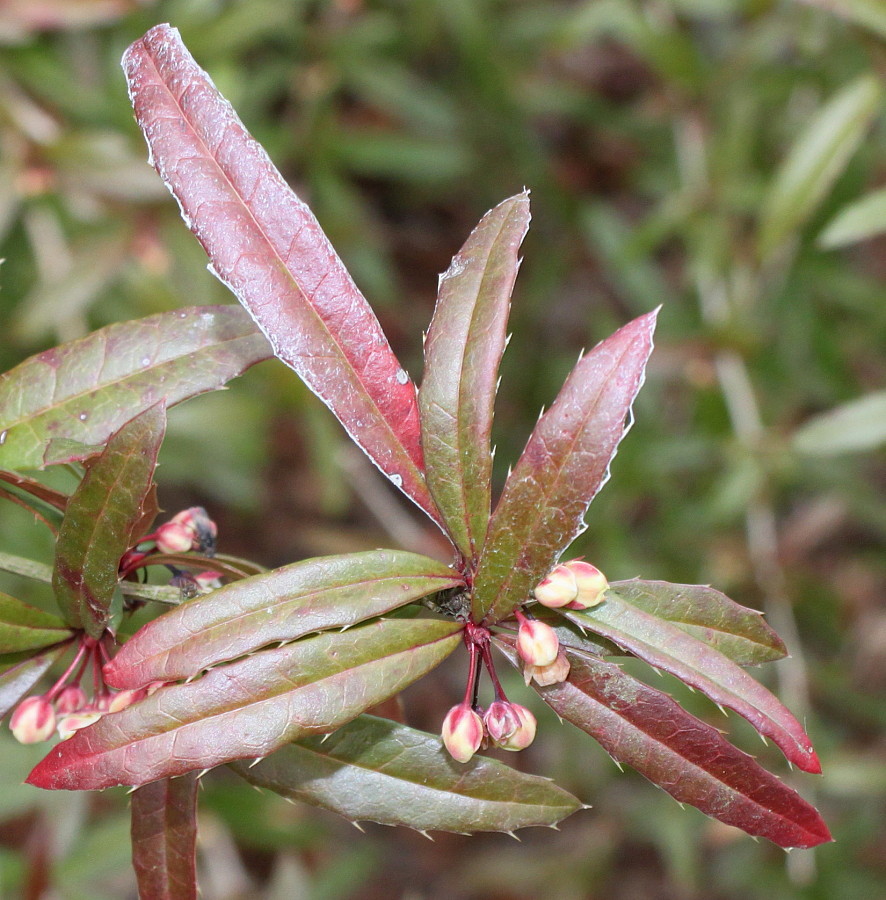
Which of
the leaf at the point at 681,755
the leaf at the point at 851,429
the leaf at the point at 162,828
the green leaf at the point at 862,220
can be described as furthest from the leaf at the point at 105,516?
the leaf at the point at 851,429

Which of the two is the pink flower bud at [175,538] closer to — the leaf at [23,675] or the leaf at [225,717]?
the leaf at [23,675]

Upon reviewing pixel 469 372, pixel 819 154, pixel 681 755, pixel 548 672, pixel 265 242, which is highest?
pixel 265 242

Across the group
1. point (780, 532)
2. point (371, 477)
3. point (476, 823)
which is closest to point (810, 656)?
point (780, 532)

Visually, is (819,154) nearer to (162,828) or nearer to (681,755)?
(681,755)

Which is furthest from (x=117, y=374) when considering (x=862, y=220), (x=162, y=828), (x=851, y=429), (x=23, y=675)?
(x=851, y=429)

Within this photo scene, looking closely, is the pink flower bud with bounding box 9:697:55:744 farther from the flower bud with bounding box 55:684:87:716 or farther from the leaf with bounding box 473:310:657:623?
the leaf with bounding box 473:310:657:623

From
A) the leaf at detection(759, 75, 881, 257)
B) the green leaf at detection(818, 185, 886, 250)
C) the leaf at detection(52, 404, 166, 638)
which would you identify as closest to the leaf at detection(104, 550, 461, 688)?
the leaf at detection(52, 404, 166, 638)

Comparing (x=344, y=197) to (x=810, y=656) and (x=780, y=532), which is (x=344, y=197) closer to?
(x=780, y=532)
